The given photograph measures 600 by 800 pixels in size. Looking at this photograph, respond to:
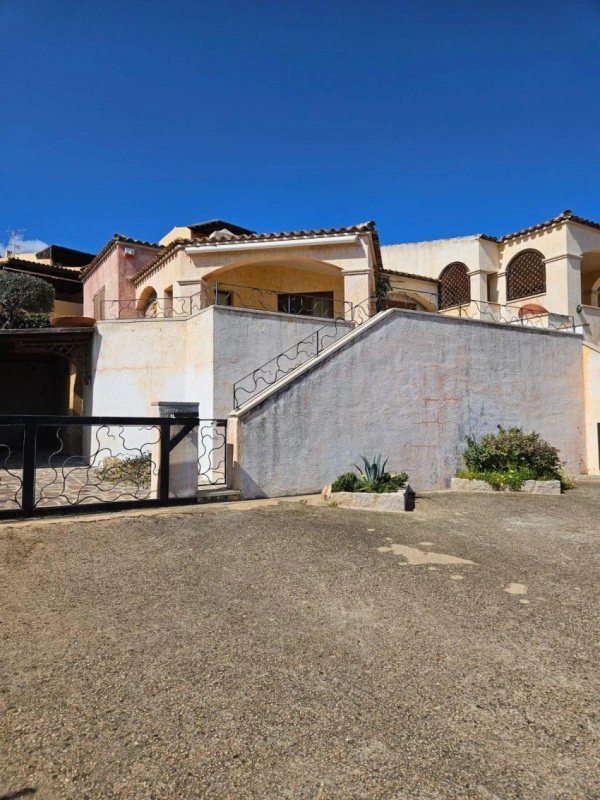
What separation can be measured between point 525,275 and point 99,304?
52.1 feet

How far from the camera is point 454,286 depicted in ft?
65.0

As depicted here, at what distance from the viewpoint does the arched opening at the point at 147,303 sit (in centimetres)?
1545

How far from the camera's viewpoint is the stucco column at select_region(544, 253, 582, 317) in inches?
641

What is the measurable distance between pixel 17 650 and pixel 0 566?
189 cm

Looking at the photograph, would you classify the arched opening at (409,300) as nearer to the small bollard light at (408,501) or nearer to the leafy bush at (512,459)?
the leafy bush at (512,459)

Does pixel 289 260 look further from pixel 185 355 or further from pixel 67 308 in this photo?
pixel 67 308

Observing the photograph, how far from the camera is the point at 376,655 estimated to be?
3.08 metres

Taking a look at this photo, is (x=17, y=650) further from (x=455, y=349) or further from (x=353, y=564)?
(x=455, y=349)

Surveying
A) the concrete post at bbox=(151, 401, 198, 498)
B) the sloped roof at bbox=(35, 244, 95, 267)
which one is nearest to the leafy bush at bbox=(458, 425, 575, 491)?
the concrete post at bbox=(151, 401, 198, 498)

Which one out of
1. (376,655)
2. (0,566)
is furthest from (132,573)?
(376,655)

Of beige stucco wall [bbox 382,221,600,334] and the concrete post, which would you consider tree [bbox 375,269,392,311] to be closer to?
beige stucco wall [bbox 382,221,600,334]

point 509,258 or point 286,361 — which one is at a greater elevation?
point 509,258

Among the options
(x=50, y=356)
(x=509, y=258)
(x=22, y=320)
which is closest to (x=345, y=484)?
(x=50, y=356)

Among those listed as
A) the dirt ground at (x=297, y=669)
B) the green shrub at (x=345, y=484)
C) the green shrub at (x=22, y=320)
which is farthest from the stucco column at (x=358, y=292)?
the green shrub at (x=22, y=320)
